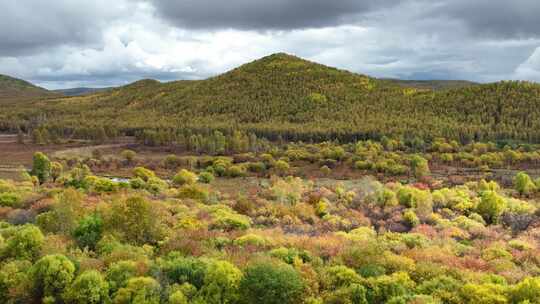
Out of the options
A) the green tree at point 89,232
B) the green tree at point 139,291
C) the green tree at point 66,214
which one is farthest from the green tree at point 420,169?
the green tree at point 139,291

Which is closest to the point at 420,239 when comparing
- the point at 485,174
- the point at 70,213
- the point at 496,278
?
the point at 496,278

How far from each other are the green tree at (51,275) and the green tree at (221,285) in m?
6.62

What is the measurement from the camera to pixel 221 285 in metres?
21.3

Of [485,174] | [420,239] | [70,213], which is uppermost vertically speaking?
[70,213]

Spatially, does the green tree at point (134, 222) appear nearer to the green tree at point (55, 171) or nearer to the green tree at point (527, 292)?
the green tree at point (527, 292)

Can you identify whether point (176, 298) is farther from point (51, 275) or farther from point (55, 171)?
point (55, 171)

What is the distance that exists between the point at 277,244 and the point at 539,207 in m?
41.8

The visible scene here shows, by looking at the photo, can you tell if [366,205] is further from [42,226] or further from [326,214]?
[42,226]

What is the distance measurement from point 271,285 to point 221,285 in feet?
8.16

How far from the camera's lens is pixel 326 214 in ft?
161

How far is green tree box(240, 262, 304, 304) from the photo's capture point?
20.4 meters

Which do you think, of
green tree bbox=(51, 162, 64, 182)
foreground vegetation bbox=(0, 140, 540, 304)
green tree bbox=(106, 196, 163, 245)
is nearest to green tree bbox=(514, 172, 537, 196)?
foreground vegetation bbox=(0, 140, 540, 304)

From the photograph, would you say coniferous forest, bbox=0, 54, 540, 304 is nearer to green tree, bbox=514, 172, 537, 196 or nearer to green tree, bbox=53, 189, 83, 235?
green tree, bbox=53, 189, 83, 235

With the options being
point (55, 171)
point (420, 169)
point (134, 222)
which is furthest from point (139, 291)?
point (420, 169)
